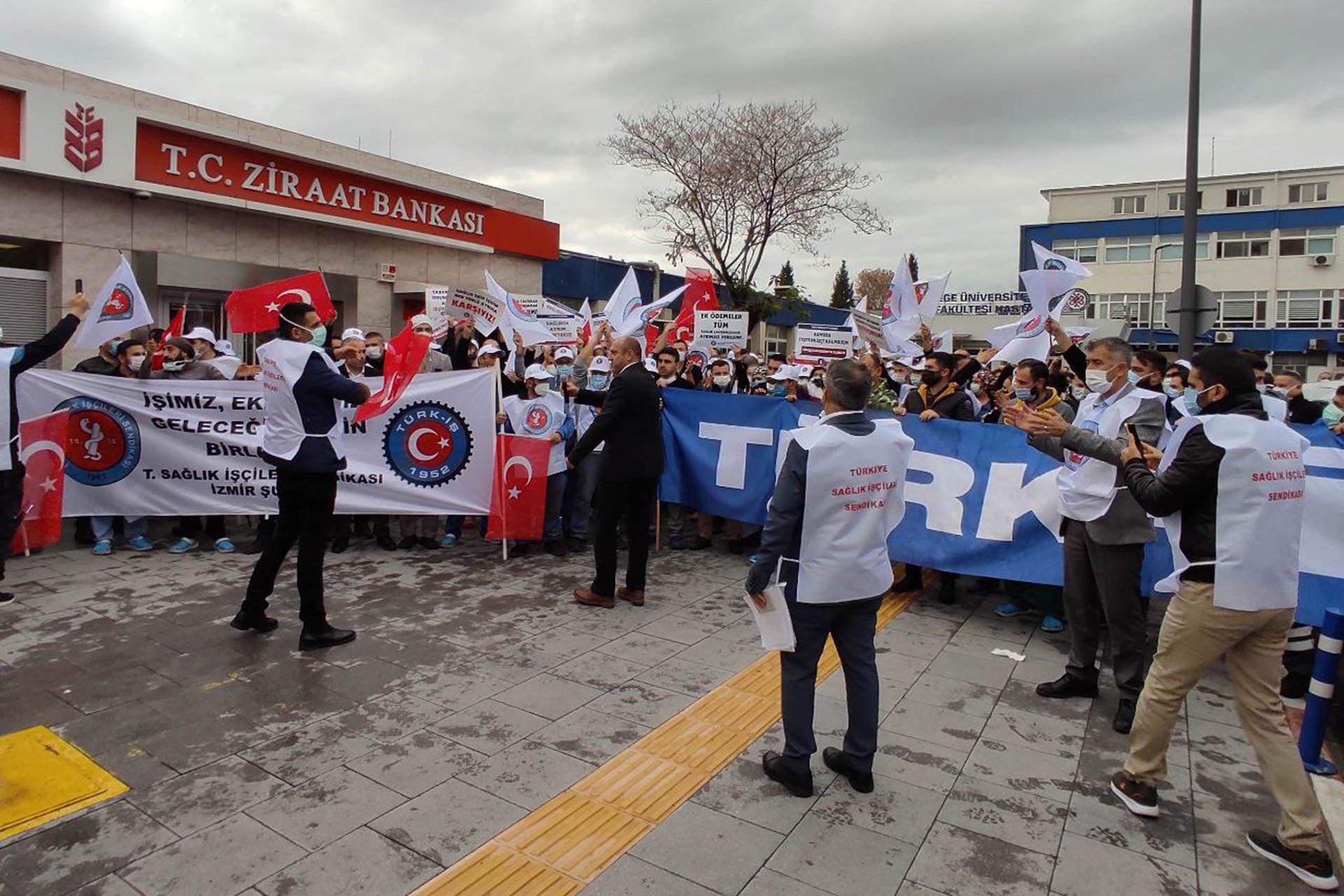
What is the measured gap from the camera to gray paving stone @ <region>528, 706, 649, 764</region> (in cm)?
384

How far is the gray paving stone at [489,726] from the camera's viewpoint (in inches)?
153

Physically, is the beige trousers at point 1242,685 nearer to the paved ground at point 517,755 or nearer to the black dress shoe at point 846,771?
the paved ground at point 517,755

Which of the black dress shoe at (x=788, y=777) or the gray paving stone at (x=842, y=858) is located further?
the black dress shoe at (x=788, y=777)

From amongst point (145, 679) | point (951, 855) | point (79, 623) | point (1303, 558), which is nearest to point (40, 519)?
point (79, 623)

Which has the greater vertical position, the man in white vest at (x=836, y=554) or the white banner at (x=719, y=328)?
the white banner at (x=719, y=328)

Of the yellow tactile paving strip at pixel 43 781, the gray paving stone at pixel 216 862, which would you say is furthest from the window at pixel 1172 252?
the yellow tactile paving strip at pixel 43 781

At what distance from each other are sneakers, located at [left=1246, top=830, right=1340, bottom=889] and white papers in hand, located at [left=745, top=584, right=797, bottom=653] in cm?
196

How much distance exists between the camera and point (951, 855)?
3125 millimetres

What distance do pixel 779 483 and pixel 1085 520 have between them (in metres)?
2.04

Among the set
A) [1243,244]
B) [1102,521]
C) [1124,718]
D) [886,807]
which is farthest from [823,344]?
[1243,244]

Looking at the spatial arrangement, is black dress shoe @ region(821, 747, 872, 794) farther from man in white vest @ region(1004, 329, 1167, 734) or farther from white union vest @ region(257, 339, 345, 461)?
white union vest @ region(257, 339, 345, 461)

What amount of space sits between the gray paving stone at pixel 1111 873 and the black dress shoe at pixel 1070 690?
158cm

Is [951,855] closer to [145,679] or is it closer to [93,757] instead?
[93,757]

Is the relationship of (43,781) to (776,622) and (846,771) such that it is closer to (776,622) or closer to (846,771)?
(776,622)
